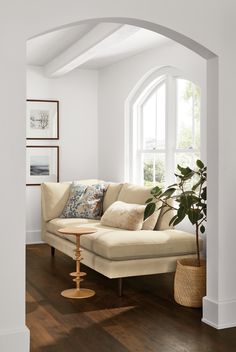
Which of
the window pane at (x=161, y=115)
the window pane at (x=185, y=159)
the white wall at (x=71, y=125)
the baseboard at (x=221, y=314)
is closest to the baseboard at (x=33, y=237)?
the white wall at (x=71, y=125)

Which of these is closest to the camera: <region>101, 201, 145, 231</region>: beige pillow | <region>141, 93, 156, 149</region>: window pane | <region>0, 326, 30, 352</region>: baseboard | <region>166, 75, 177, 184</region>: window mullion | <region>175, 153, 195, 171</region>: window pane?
<region>0, 326, 30, 352</region>: baseboard

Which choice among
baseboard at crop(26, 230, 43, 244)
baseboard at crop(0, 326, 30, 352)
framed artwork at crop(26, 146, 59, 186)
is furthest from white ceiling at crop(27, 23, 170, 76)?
baseboard at crop(0, 326, 30, 352)

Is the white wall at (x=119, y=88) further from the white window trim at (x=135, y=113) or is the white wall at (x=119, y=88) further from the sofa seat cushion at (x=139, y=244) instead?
the sofa seat cushion at (x=139, y=244)

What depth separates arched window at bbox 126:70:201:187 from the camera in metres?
5.91

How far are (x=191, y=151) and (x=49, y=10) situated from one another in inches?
113

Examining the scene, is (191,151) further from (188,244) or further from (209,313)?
(209,313)

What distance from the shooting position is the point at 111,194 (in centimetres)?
675

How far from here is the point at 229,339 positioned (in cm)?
380

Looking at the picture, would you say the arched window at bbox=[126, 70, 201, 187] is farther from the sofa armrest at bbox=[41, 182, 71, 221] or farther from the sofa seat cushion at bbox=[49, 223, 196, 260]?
the sofa seat cushion at bbox=[49, 223, 196, 260]

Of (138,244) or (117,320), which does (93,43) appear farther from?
(117,320)

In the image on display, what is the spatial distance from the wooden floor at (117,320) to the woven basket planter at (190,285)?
0.08 m

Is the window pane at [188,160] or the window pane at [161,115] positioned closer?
the window pane at [188,160]

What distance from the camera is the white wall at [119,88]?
229 inches

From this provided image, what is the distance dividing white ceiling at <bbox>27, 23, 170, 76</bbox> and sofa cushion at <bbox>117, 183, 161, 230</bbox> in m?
1.60
